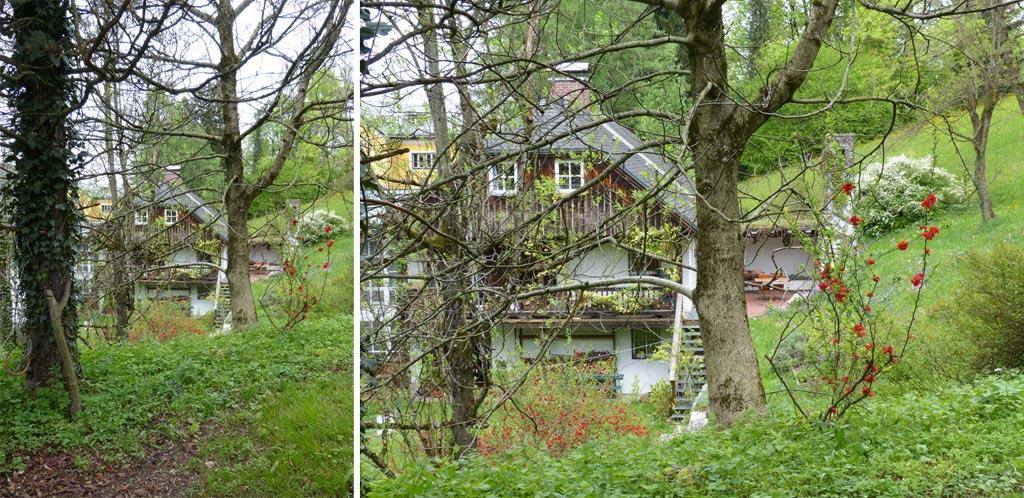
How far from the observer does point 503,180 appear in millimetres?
2498

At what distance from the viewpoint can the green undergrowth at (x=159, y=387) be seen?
98cm

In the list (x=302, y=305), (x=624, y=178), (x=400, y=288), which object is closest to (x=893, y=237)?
(x=624, y=178)

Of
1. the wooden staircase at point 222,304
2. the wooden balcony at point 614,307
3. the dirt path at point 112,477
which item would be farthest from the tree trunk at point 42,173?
the wooden balcony at point 614,307

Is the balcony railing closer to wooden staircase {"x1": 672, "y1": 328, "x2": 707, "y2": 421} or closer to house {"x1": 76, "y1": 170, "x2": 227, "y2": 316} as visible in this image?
wooden staircase {"x1": 672, "y1": 328, "x2": 707, "y2": 421}

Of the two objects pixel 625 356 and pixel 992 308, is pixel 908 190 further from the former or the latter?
pixel 625 356

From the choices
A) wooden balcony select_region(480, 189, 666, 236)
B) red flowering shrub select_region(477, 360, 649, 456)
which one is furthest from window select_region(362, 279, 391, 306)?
red flowering shrub select_region(477, 360, 649, 456)

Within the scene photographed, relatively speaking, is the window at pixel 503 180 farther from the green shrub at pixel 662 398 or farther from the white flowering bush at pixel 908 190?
the green shrub at pixel 662 398

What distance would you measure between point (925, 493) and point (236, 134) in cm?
213

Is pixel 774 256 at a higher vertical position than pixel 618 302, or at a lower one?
higher

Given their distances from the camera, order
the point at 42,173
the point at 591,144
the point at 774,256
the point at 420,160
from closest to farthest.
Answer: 1. the point at 42,173
2. the point at 420,160
3. the point at 591,144
4. the point at 774,256

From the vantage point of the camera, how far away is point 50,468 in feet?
3.24

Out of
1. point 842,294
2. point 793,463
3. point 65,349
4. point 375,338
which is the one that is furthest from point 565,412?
point 65,349

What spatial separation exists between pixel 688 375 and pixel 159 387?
117 inches

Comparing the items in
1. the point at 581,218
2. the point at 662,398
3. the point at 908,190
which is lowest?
the point at 662,398
